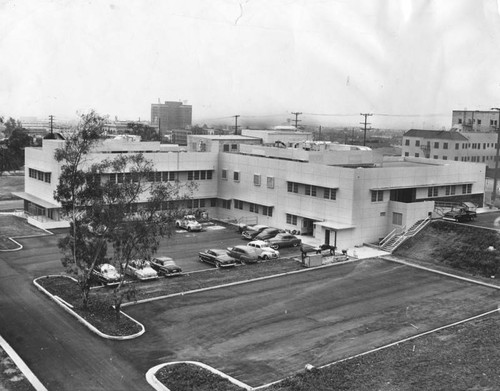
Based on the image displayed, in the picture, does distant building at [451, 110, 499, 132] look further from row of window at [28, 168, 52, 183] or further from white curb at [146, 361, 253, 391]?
white curb at [146, 361, 253, 391]

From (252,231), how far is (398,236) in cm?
1070

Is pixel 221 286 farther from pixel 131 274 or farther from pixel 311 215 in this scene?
pixel 311 215

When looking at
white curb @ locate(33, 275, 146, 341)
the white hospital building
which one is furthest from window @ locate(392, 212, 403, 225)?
white curb @ locate(33, 275, 146, 341)

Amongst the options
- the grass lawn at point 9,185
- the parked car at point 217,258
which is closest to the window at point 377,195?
the parked car at point 217,258

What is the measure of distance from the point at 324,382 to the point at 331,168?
84.1 ft

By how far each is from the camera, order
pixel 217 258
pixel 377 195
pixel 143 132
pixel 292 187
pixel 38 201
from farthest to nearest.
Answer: pixel 143 132 → pixel 38 201 → pixel 292 187 → pixel 377 195 → pixel 217 258

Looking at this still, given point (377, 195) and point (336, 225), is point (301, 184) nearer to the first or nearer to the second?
point (336, 225)

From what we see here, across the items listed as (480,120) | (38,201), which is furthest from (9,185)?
(480,120)

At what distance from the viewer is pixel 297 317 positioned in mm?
27781

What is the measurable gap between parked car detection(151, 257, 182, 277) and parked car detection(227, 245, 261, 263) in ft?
14.8

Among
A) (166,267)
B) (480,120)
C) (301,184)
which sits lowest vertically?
(166,267)

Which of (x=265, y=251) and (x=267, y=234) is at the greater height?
(x=267, y=234)

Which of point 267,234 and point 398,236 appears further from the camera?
point 267,234

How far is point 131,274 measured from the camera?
33906 mm
